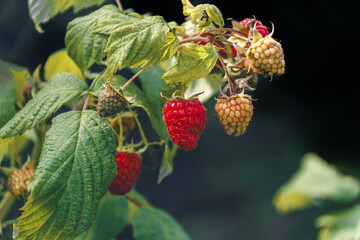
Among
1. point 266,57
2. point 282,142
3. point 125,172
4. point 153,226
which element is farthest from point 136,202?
point 282,142

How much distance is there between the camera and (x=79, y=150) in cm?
56

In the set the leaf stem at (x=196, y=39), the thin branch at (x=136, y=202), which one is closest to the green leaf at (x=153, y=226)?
the thin branch at (x=136, y=202)

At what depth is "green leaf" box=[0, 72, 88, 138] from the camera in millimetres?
583

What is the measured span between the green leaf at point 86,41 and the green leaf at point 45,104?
4cm

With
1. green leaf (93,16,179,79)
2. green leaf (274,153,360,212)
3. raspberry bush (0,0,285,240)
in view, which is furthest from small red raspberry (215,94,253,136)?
green leaf (274,153,360,212)

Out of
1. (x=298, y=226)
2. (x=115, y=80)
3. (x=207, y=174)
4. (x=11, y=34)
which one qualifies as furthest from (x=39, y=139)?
(x=298, y=226)

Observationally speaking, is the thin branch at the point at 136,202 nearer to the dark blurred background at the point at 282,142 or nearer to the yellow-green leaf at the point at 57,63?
the yellow-green leaf at the point at 57,63

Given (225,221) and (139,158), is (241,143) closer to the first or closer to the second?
(225,221)

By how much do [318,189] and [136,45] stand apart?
131cm

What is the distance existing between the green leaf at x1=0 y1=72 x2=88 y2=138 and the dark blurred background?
2.08 metres

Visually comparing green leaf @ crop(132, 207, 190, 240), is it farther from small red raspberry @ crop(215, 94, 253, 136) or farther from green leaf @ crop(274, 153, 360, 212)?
green leaf @ crop(274, 153, 360, 212)

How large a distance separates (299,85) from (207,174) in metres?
0.88

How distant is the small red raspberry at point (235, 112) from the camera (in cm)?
58

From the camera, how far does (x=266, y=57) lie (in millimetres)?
555
